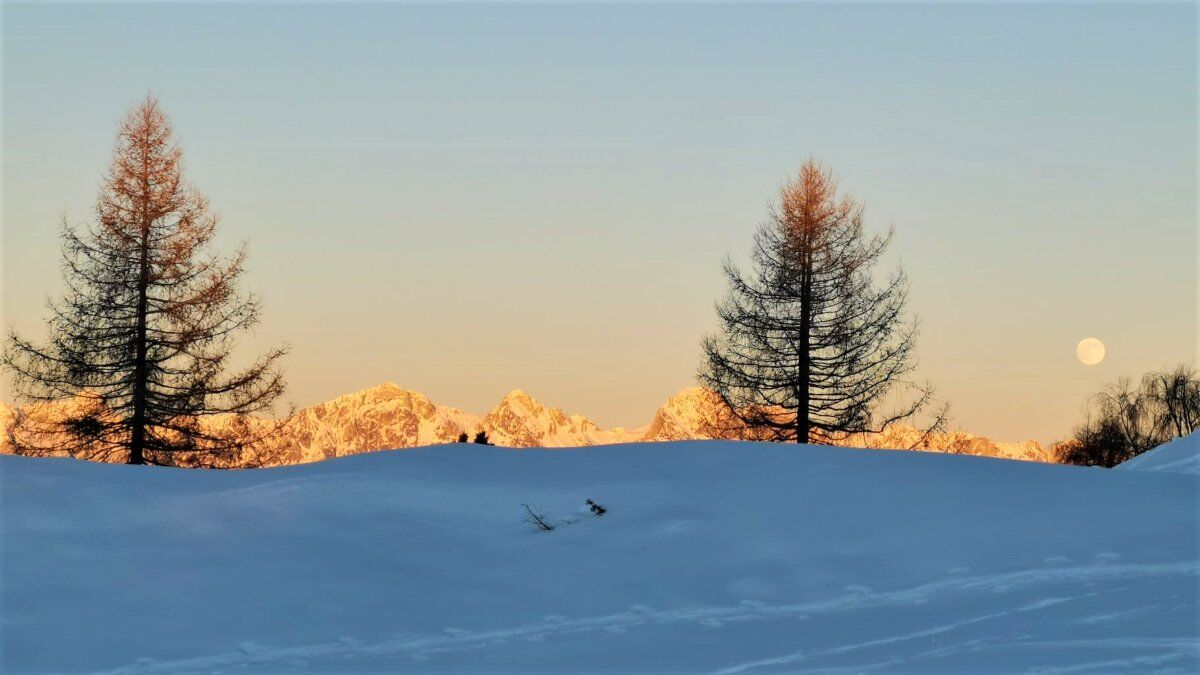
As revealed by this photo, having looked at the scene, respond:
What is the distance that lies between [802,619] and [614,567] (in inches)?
69.4

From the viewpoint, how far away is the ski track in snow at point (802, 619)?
7.71 metres

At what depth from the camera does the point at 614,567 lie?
9.86 metres

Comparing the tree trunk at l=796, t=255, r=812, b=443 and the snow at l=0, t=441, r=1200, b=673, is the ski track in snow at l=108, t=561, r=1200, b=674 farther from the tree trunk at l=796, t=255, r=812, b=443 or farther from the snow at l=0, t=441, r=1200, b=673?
the tree trunk at l=796, t=255, r=812, b=443

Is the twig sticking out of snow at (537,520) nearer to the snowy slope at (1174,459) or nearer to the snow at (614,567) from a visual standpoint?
the snow at (614,567)

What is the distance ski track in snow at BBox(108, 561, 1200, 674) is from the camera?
771 cm

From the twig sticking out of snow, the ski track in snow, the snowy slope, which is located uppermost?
the snowy slope

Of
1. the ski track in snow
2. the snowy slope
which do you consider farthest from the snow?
the snowy slope

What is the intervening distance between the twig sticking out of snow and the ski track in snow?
1932mm

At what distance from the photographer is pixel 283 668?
810 cm

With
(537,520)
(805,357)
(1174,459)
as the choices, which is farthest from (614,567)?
(805,357)

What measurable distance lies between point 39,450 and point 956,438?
24850 millimetres

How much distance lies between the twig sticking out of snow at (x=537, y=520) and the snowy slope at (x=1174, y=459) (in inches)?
273

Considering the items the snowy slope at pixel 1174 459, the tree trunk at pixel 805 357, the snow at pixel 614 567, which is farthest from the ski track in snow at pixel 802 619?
the tree trunk at pixel 805 357

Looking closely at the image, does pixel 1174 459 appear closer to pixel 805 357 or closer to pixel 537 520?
pixel 537 520
